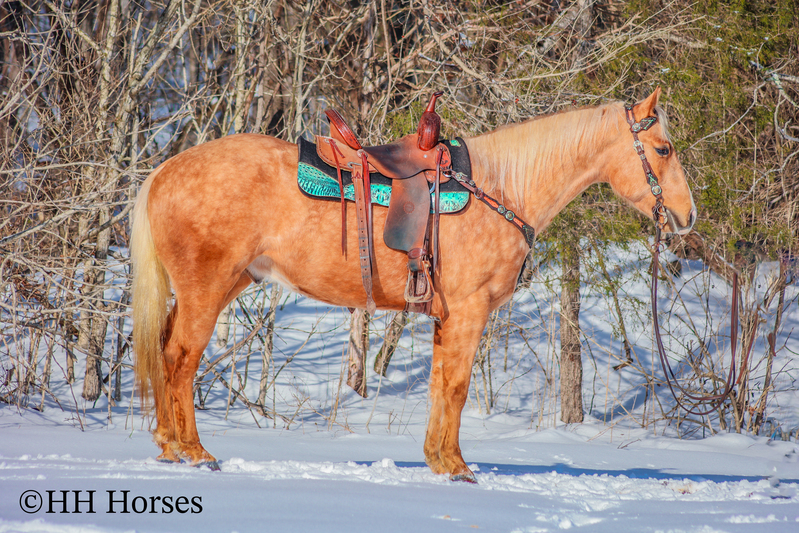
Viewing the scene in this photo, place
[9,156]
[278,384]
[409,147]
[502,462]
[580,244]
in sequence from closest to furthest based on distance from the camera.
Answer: [409,147]
[502,462]
[9,156]
[580,244]
[278,384]

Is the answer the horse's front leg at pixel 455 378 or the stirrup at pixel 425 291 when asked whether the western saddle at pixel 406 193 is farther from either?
the horse's front leg at pixel 455 378

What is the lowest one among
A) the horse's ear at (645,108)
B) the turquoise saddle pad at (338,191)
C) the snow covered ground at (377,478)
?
the snow covered ground at (377,478)

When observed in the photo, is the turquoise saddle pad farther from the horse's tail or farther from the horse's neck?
the horse's tail

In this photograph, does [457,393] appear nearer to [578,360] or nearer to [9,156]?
[578,360]

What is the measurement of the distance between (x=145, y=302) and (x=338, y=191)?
118 centimetres

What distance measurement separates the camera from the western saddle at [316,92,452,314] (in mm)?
3096

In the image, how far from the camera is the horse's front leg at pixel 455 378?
315cm

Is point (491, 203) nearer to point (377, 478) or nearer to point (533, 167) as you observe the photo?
point (533, 167)

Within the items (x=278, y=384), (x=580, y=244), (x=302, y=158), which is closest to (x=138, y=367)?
(x=302, y=158)

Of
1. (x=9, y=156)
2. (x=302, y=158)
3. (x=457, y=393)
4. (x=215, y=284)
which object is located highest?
(x=9, y=156)

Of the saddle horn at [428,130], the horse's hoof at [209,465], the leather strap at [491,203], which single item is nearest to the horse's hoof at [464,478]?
the horse's hoof at [209,465]

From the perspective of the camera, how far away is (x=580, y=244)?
582 cm

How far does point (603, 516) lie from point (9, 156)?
4.64 metres

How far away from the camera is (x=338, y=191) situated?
10.2 ft
